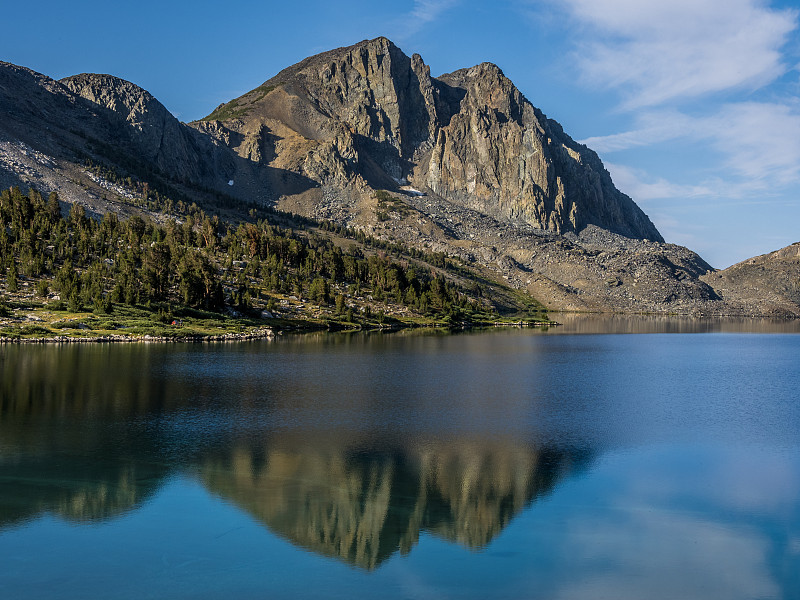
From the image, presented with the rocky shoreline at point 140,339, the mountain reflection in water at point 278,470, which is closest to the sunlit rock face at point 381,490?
the mountain reflection in water at point 278,470

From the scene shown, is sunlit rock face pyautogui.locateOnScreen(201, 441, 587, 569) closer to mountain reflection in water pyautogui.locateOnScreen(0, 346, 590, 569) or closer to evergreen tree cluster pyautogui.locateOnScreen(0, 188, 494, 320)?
mountain reflection in water pyautogui.locateOnScreen(0, 346, 590, 569)

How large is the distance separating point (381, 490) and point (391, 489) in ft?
1.69

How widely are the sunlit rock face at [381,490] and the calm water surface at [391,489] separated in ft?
0.46

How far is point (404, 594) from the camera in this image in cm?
2206

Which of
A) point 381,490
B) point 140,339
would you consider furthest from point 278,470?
point 140,339

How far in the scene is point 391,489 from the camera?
104 feet

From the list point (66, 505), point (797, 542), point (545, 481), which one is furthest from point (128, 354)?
point (797, 542)

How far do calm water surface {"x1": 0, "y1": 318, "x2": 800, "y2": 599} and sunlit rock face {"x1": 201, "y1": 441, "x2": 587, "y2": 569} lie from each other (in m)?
0.14

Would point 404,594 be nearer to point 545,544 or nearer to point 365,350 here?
point 545,544

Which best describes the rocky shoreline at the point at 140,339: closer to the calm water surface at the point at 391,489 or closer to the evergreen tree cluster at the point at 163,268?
the evergreen tree cluster at the point at 163,268

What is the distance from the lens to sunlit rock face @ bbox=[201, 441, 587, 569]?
26.7 meters

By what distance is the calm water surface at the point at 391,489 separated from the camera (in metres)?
23.1

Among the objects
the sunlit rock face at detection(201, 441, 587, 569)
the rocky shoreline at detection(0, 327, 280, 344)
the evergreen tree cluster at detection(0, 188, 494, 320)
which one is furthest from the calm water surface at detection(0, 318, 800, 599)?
the evergreen tree cluster at detection(0, 188, 494, 320)

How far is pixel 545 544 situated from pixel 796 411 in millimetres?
40131
